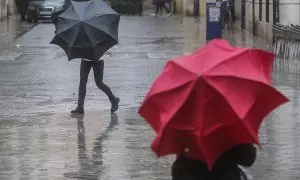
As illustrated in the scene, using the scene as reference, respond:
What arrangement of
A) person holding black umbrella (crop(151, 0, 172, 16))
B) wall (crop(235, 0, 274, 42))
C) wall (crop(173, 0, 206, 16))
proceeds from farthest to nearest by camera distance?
person holding black umbrella (crop(151, 0, 172, 16)) → wall (crop(173, 0, 206, 16)) → wall (crop(235, 0, 274, 42))

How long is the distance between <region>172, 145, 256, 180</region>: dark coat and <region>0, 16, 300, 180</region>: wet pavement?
11.3 ft

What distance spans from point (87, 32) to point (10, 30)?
23.1 meters

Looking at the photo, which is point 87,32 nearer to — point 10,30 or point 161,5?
point 10,30

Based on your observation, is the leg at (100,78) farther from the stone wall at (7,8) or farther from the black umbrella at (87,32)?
the stone wall at (7,8)

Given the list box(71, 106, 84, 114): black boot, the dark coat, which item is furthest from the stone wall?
the dark coat

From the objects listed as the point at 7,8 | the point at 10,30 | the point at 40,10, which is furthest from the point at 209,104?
the point at 7,8

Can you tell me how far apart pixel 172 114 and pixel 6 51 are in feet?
66.9

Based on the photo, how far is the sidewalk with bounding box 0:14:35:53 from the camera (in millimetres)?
27186

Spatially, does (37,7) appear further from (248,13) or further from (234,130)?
(234,130)

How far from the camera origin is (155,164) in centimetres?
852

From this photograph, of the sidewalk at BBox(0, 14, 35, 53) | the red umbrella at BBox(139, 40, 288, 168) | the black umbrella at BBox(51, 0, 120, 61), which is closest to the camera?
the red umbrella at BBox(139, 40, 288, 168)

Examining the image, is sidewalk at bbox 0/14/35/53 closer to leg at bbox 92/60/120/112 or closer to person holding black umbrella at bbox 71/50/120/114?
person holding black umbrella at bbox 71/50/120/114

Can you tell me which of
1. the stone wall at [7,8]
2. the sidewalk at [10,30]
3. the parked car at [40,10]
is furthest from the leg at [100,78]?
the stone wall at [7,8]

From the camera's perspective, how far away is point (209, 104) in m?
4.15
